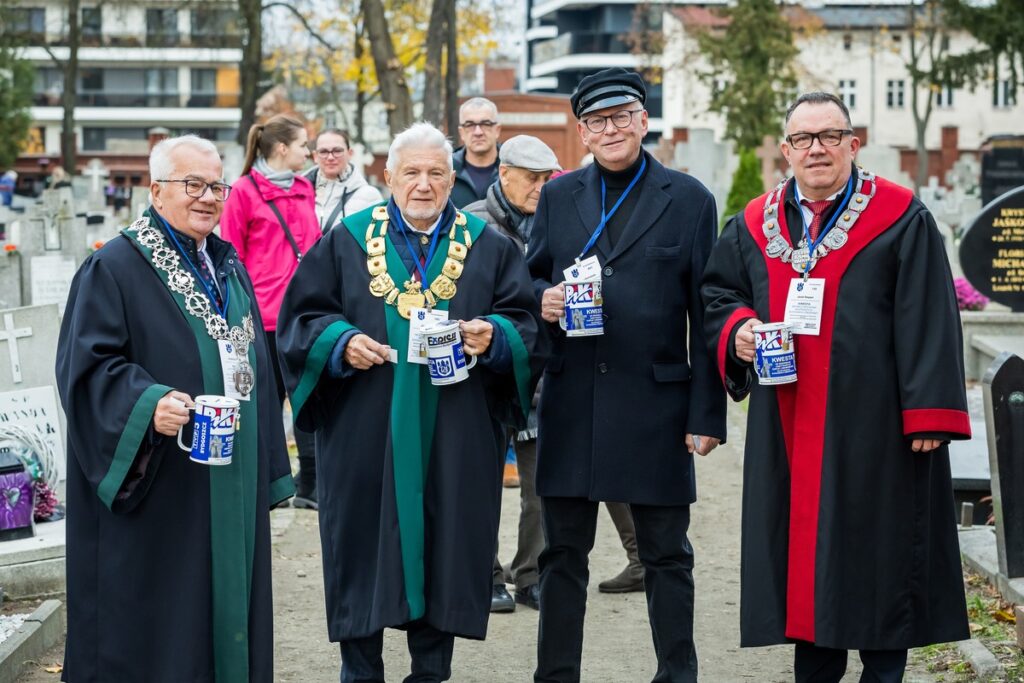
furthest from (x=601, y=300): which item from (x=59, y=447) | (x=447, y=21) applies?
(x=447, y=21)

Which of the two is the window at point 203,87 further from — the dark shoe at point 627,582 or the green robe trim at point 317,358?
the green robe trim at point 317,358

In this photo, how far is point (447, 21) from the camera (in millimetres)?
22750

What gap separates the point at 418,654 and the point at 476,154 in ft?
12.5

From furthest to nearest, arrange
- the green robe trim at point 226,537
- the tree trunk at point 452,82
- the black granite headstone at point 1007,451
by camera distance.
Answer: the tree trunk at point 452,82 → the black granite headstone at point 1007,451 → the green robe trim at point 226,537

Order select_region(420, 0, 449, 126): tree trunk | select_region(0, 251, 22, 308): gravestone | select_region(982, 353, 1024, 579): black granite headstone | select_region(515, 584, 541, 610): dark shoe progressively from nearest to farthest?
1. select_region(982, 353, 1024, 579): black granite headstone
2. select_region(515, 584, 541, 610): dark shoe
3. select_region(0, 251, 22, 308): gravestone
4. select_region(420, 0, 449, 126): tree trunk

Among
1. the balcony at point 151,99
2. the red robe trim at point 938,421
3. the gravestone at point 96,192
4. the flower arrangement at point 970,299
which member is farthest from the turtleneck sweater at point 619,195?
the balcony at point 151,99

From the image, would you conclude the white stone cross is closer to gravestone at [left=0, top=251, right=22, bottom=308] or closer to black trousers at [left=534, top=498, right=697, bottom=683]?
black trousers at [left=534, top=498, right=697, bottom=683]

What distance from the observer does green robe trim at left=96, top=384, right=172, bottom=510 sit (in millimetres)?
4578

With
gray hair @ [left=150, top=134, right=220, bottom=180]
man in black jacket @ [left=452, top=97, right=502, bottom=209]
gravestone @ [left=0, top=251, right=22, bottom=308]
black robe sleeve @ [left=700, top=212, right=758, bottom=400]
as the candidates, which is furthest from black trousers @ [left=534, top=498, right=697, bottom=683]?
gravestone @ [left=0, top=251, right=22, bottom=308]

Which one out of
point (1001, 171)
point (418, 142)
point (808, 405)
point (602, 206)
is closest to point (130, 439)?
point (418, 142)

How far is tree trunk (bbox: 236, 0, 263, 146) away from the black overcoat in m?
24.3

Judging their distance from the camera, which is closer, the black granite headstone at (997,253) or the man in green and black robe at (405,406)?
the man in green and black robe at (405,406)

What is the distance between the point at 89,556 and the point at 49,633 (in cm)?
193

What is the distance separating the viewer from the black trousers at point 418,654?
17.0ft
